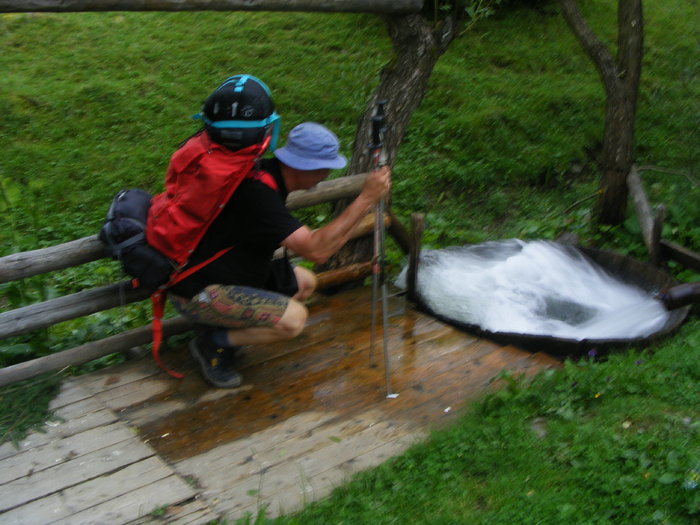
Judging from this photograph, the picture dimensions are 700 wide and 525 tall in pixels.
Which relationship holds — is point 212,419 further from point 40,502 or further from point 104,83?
point 104,83

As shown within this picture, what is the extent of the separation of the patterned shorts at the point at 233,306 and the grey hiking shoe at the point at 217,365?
20 centimetres

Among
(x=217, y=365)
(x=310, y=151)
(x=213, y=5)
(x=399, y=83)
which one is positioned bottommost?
(x=217, y=365)

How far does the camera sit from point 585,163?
9508mm

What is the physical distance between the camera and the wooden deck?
11.5 ft

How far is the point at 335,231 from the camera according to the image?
13.2 feet

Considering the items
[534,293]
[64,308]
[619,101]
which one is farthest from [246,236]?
[619,101]

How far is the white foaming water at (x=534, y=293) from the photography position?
5.66m

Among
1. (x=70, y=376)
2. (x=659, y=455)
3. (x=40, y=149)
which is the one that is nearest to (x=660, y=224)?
(x=659, y=455)

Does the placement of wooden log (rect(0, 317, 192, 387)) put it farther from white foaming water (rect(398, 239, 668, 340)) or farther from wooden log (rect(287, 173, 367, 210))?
white foaming water (rect(398, 239, 668, 340))

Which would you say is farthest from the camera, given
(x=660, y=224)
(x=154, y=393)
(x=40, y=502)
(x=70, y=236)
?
(x=70, y=236)

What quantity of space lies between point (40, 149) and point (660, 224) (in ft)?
20.1

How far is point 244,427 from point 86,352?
3.74 ft

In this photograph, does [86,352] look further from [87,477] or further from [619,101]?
[619,101]

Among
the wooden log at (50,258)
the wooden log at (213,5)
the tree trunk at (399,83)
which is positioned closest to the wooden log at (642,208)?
the tree trunk at (399,83)
